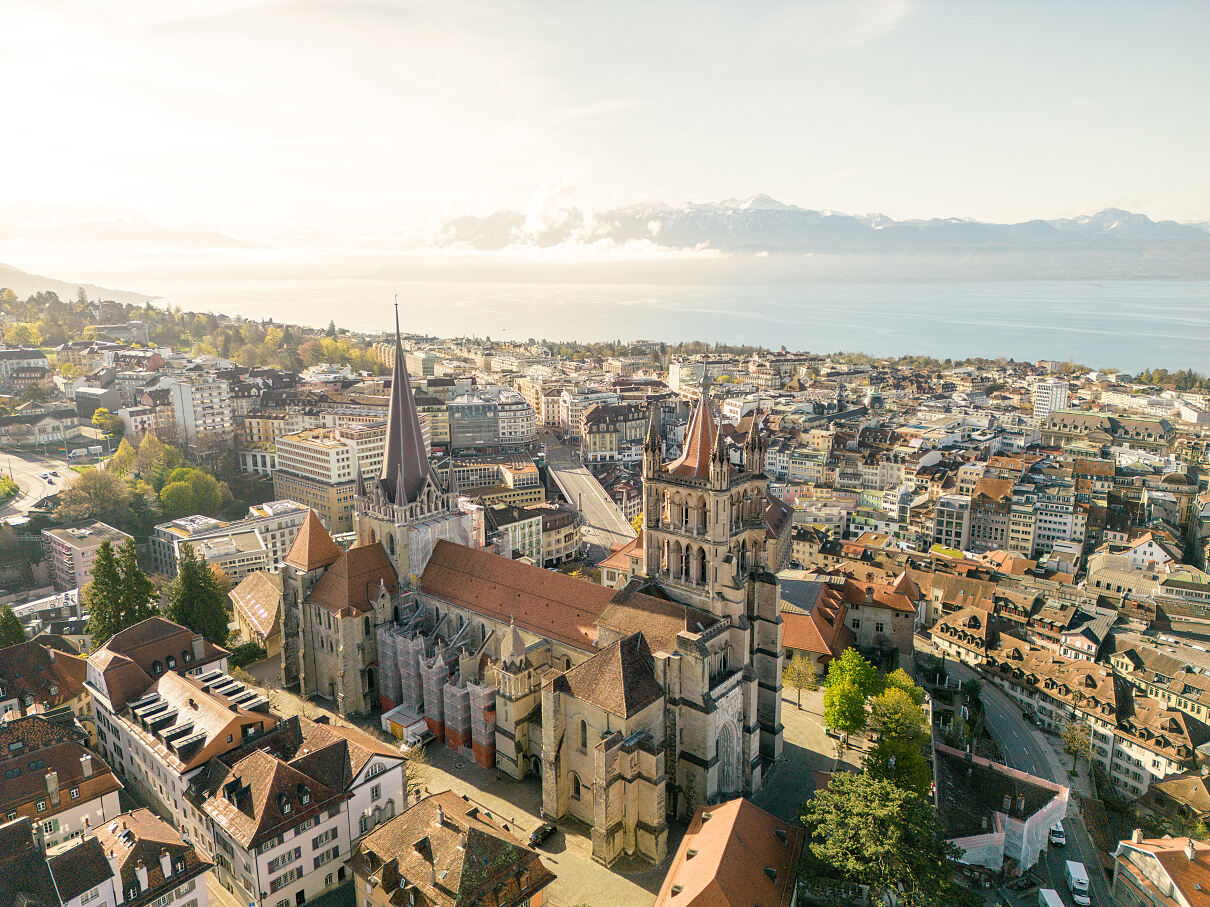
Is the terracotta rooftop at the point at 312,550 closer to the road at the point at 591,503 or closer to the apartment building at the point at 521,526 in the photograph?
the apartment building at the point at 521,526

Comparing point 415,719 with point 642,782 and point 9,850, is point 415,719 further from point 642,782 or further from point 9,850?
point 9,850

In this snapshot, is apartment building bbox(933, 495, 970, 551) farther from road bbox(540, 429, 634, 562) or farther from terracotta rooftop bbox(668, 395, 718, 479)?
terracotta rooftop bbox(668, 395, 718, 479)

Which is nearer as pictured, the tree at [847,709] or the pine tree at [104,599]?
the tree at [847,709]

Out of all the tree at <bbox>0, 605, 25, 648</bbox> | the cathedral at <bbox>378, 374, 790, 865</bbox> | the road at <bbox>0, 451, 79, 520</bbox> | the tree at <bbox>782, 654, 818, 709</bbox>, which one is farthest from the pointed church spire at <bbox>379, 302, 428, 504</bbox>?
the road at <bbox>0, 451, 79, 520</bbox>

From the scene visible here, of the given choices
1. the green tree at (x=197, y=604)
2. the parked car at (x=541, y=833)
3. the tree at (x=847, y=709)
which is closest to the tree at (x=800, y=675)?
the tree at (x=847, y=709)

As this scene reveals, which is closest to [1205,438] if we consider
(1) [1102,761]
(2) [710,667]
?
(1) [1102,761]

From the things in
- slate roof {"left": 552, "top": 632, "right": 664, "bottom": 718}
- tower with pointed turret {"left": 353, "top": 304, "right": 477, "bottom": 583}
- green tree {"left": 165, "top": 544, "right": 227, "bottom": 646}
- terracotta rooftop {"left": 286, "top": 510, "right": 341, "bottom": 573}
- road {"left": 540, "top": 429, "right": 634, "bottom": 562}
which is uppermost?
tower with pointed turret {"left": 353, "top": 304, "right": 477, "bottom": 583}
